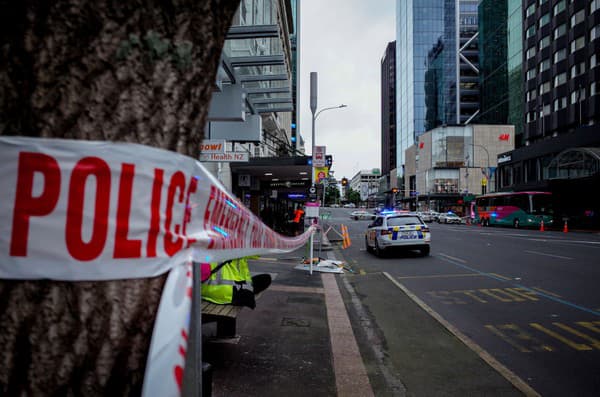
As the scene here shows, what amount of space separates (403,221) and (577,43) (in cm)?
4421

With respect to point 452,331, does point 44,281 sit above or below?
above

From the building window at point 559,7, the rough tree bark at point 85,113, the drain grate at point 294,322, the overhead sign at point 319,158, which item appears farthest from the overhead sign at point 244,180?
the building window at point 559,7

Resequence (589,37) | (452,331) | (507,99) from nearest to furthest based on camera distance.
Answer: (452,331), (589,37), (507,99)

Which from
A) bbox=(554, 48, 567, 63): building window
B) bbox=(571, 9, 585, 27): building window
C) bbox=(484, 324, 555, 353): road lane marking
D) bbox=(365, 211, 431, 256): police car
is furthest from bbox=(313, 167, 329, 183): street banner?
bbox=(554, 48, 567, 63): building window

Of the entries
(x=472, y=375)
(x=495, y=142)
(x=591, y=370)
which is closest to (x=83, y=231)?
(x=472, y=375)

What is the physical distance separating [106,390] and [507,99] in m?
89.8

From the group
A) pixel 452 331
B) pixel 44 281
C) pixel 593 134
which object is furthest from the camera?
pixel 593 134

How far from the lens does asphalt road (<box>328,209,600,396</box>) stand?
4.44 metres

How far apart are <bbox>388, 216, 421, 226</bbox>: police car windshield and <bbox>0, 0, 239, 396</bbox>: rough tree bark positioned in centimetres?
1444

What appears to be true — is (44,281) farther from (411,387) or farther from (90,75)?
(411,387)

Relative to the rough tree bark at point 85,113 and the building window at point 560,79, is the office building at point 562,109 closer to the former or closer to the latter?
the building window at point 560,79

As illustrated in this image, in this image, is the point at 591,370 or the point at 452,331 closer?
the point at 591,370

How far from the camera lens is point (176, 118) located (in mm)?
1424

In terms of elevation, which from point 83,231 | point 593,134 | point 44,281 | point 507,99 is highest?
point 507,99
